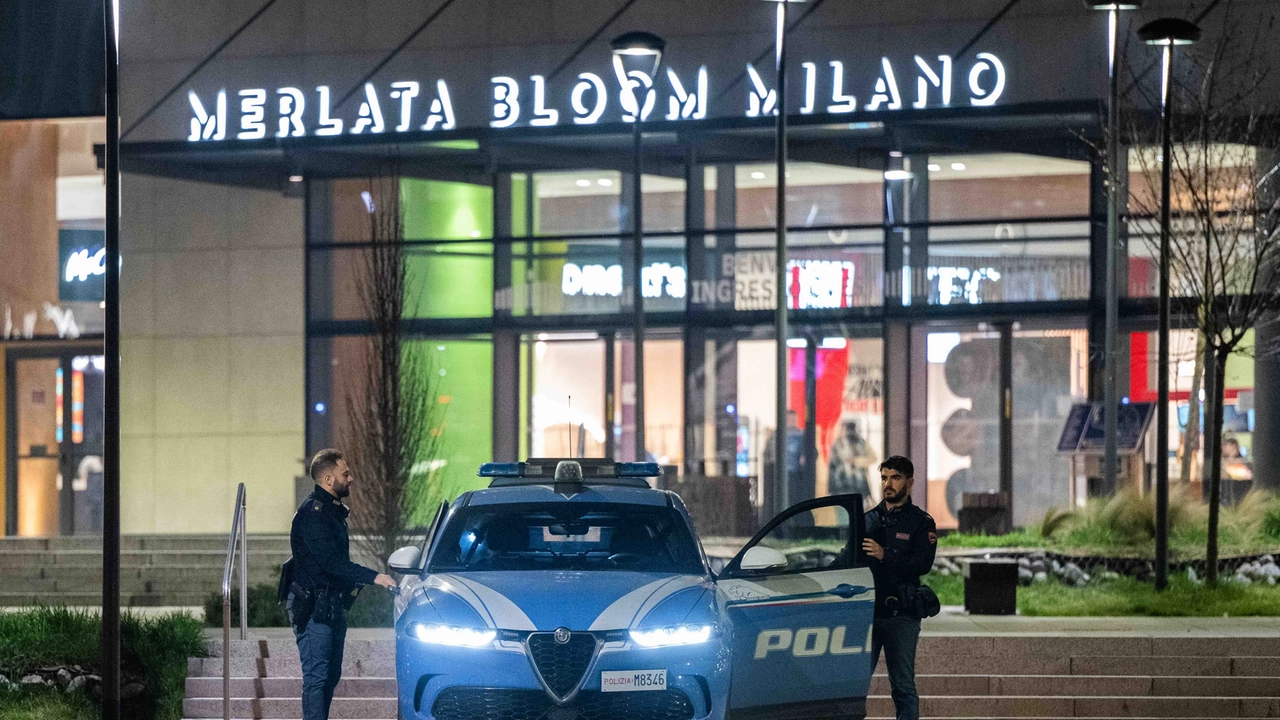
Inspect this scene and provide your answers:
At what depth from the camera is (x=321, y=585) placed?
389 inches

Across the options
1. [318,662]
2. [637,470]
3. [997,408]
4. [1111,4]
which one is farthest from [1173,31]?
[318,662]

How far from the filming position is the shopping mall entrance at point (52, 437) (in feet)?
95.2

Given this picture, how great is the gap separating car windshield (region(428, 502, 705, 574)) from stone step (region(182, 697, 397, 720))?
3346mm

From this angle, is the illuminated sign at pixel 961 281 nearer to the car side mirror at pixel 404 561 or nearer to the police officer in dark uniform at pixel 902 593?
the police officer in dark uniform at pixel 902 593

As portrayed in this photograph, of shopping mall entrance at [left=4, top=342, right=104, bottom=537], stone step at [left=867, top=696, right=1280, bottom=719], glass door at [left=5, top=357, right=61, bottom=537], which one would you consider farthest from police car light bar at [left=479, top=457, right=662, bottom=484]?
glass door at [left=5, top=357, right=61, bottom=537]

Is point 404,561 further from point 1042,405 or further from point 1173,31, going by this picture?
point 1042,405

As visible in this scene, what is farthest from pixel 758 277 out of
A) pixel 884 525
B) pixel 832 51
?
pixel 884 525

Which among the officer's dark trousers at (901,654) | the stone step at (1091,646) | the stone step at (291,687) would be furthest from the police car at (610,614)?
the stone step at (1091,646)

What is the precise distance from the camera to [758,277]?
27797 millimetres

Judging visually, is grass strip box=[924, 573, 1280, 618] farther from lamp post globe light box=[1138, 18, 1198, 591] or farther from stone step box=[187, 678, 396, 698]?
stone step box=[187, 678, 396, 698]

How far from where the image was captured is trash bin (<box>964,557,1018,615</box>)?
15.5 metres

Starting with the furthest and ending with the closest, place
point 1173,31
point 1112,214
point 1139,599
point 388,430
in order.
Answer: point 1112,214 < point 1173,31 < point 388,430 < point 1139,599

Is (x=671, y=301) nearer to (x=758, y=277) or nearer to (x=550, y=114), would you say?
(x=758, y=277)

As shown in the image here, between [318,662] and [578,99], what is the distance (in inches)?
723
